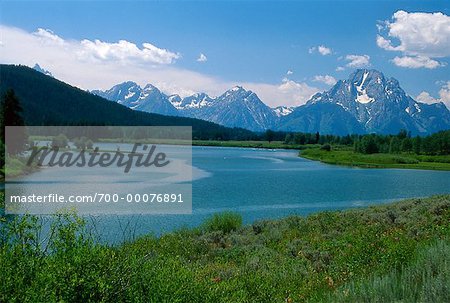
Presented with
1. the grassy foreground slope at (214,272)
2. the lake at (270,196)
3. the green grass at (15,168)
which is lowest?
the lake at (270,196)

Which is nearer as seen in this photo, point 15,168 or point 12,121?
point 15,168

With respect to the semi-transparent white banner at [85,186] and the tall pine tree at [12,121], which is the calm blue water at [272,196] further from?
the tall pine tree at [12,121]

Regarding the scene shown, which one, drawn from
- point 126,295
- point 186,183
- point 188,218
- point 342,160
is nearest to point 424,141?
point 342,160

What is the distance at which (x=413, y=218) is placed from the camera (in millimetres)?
20438

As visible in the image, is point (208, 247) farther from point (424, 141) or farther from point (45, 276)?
point (424, 141)

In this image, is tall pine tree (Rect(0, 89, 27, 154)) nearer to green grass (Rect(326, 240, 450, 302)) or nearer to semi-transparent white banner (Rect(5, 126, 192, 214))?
semi-transparent white banner (Rect(5, 126, 192, 214))

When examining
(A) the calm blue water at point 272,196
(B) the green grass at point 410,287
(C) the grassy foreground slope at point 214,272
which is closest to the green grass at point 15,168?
(A) the calm blue water at point 272,196

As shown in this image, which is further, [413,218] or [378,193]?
[378,193]

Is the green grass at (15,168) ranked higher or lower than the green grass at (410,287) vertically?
lower

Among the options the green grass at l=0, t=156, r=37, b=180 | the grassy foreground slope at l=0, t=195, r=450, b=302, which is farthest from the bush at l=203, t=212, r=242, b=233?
the green grass at l=0, t=156, r=37, b=180

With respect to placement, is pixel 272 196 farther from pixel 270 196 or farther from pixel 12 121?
pixel 12 121

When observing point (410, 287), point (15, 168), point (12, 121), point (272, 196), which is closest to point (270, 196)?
point (272, 196)

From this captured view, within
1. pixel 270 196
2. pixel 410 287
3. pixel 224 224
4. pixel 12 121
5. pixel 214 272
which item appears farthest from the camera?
pixel 12 121

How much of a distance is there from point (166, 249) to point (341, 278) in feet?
27.2
